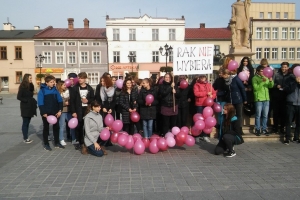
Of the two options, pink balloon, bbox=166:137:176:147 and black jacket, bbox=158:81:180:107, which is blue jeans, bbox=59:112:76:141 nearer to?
black jacket, bbox=158:81:180:107

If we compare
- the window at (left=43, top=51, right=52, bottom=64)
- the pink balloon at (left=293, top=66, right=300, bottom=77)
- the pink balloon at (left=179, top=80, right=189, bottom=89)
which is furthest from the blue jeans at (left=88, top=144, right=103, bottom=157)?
the window at (left=43, top=51, right=52, bottom=64)

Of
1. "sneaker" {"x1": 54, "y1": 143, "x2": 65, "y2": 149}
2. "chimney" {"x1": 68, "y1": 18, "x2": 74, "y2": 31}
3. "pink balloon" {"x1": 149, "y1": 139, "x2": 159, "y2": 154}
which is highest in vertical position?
"chimney" {"x1": 68, "y1": 18, "x2": 74, "y2": 31}

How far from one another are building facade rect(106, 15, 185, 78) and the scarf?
36345 millimetres

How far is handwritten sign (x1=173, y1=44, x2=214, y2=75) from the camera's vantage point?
6.85 meters

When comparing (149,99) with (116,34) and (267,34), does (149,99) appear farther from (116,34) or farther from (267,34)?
(267,34)

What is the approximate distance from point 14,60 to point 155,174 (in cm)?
4309

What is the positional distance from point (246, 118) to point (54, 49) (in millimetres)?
40142

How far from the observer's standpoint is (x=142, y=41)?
143ft

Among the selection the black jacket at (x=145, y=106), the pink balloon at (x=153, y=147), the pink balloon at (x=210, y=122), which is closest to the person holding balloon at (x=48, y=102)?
the black jacket at (x=145, y=106)

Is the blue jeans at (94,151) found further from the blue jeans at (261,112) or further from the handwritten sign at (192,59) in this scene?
the blue jeans at (261,112)

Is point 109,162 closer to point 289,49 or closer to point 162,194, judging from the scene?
point 162,194

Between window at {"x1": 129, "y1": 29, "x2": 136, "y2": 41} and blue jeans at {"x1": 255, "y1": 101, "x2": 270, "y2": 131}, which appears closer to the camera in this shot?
blue jeans at {"x1": 255, "y1": 101, "x2": 270, "y2": 131}

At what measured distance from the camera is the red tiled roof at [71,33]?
4278 cm

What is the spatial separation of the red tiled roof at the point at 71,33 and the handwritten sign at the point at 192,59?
3805 centimetres
